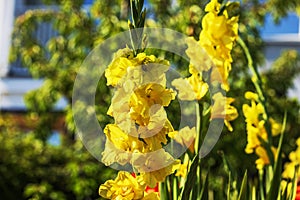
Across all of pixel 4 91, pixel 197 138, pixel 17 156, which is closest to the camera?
pixel 197 138

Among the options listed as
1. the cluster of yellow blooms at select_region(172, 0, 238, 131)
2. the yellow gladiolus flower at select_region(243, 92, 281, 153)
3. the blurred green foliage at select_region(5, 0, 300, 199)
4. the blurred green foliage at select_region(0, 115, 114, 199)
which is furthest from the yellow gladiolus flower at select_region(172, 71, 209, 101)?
the blurred green foliage at select_region(0, 115, 114, 199)

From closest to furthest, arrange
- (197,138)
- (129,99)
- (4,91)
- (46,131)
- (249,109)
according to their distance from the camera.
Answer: (129,99), (197,138), (249,109), (46,131), (4,91)

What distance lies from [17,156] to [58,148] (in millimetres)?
318

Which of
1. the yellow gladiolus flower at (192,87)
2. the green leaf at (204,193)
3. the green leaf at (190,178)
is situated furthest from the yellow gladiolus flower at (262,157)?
the green leaf at (190,178)

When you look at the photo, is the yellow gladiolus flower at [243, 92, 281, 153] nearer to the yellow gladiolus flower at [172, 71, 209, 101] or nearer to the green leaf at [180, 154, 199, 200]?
the yellow gladiolus flower at [172, 71, 209, 101]

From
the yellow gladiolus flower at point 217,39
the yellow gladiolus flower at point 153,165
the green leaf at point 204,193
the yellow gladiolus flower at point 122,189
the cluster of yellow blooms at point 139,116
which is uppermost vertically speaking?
the yellow gladiolus flower at point 217,39

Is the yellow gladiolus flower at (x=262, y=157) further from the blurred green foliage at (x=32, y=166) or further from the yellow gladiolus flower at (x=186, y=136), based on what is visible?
the blurred green foliage at (x=32, y=166)

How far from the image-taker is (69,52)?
4465 mm

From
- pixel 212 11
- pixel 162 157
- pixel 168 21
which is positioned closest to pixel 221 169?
pixel 168 21

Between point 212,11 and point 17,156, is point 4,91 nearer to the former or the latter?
point 17,156

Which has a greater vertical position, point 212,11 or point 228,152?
point 212,11

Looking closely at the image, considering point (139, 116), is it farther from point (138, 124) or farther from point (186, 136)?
point (186, 136)

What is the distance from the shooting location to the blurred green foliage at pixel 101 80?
12.4 ft

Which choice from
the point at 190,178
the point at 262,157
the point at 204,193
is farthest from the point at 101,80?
the point at 190,178
